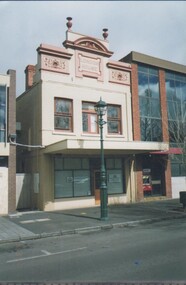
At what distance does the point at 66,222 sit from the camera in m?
13.2

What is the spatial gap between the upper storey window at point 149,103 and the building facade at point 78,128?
3.27ft

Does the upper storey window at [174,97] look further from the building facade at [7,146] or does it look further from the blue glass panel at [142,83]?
the building facade at [7,146]

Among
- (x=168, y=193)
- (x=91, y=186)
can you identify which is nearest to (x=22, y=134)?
(x=91, y=186)

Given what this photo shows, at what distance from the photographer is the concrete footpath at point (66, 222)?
11150 millimetres

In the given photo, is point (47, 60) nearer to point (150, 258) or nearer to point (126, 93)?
point (126, 93)

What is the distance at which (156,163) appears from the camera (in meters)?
22.0

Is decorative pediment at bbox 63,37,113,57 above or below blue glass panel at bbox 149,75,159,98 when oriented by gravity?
above

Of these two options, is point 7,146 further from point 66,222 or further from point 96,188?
point 96,188

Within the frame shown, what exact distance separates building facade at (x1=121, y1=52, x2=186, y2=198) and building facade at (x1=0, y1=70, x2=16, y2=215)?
27.2 feet

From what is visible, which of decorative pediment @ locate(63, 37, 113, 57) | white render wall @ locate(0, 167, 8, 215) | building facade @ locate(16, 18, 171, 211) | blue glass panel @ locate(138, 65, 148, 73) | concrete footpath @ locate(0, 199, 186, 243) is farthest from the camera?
blue glass panel @ locate(138, 65, 148, 73)

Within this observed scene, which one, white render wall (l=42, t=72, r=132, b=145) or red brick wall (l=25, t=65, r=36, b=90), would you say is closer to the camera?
white render wall (l=42, t=72, r=132, b=145)

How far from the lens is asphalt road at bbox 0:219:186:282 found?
6216 millimetres

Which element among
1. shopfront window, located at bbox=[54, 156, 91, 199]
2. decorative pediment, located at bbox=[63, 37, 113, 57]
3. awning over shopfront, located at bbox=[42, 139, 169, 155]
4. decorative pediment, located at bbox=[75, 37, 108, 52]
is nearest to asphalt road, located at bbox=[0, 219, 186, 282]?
awning over shopfront, located at bbox=[42, 139, 169, 155]

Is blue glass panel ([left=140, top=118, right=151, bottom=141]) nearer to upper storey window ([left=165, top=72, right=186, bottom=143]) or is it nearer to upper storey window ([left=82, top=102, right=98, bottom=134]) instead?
upper storey window ([left=165, top=72, right=186, bottom=143])
